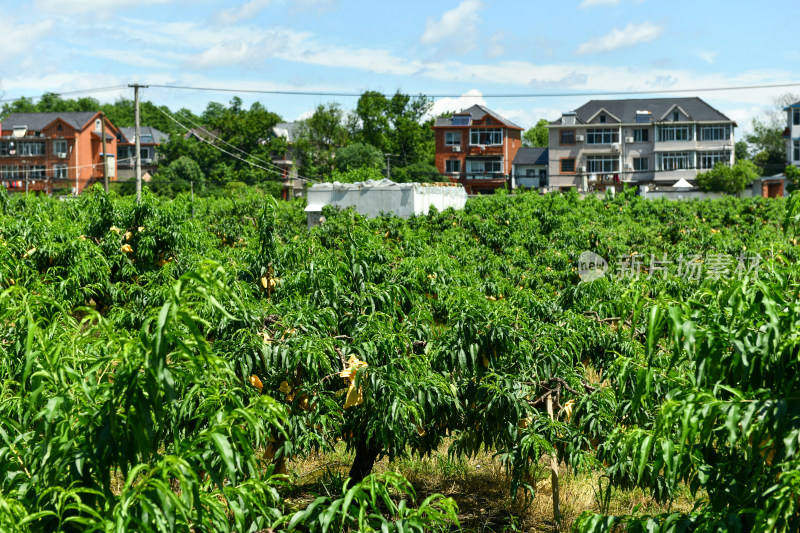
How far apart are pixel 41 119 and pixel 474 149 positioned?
3393 cm

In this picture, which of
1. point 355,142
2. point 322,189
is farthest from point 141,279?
point 355,142

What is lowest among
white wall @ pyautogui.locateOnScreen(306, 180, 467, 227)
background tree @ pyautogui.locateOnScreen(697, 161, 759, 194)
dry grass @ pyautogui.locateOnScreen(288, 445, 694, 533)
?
dry grass @ pyautogui.locateOnScreen(288, 445, 694, 533)

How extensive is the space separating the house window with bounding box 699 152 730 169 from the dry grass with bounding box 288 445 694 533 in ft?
175

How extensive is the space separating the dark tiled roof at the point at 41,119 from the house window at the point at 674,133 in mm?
43364

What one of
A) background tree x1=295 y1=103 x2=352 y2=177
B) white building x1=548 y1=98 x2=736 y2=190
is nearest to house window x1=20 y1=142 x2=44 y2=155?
background tree x1=295 y1=103 x2=352 y2=177

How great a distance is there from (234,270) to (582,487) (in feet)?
12.8

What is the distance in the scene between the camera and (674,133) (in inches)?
2266

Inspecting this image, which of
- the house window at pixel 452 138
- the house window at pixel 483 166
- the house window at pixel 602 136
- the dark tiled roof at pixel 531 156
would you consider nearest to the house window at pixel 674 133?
the house window at pixel 602 136

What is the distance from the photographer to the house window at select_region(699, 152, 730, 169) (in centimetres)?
5712

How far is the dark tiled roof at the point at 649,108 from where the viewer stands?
57344 mm

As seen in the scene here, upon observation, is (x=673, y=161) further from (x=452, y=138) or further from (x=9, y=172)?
(x=9, y=172)

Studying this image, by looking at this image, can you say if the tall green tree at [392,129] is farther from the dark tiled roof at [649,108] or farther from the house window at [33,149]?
the house window at [33,149]

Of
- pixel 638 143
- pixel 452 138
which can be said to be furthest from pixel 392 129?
pixel 638 143

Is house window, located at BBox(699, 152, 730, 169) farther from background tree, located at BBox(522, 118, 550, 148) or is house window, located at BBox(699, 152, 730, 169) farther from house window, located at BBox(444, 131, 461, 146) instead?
background tree, located at BBox(522, 118, 550, 148)
